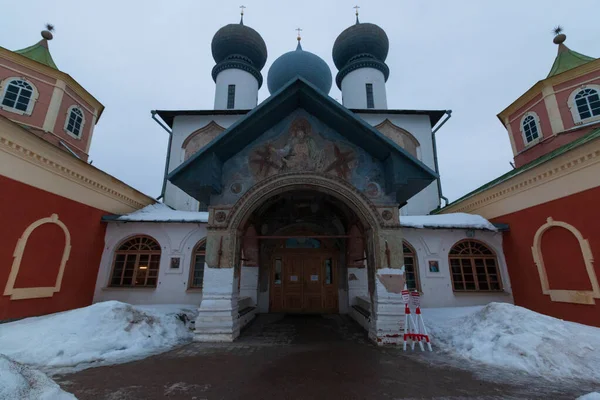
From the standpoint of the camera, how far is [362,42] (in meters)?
19.1

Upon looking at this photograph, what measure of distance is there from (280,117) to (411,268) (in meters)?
7.65

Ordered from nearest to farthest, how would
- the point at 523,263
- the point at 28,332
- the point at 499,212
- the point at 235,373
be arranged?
1. the point at 235,373
2. the point at 28,332
3. the point at 523,263
4. the point at 499,212

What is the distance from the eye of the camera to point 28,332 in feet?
19.5

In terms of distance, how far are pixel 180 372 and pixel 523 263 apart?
10.8m

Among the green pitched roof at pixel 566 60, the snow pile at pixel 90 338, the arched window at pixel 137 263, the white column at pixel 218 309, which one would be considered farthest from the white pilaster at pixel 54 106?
the green pitched roof at pixel 566 60

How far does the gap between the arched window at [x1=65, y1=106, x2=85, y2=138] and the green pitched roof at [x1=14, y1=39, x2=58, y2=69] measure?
2067mm

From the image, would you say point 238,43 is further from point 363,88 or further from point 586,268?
point 586,268

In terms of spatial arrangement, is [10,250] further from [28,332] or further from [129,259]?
[129,259]

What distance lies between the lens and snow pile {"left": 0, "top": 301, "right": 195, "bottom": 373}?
5211mm

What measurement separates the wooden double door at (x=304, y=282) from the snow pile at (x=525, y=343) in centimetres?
474

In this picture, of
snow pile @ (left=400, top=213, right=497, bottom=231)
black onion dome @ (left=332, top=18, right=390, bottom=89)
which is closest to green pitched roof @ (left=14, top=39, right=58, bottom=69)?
black onion dome @ (left=332, top=18, right=390, bottom=89)

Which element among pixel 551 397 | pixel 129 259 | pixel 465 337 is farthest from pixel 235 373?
pixel 129 259

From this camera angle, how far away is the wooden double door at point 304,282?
1126 cm

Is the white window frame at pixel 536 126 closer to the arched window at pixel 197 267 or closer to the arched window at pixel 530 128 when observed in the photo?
the arched window at pixel 530 128
